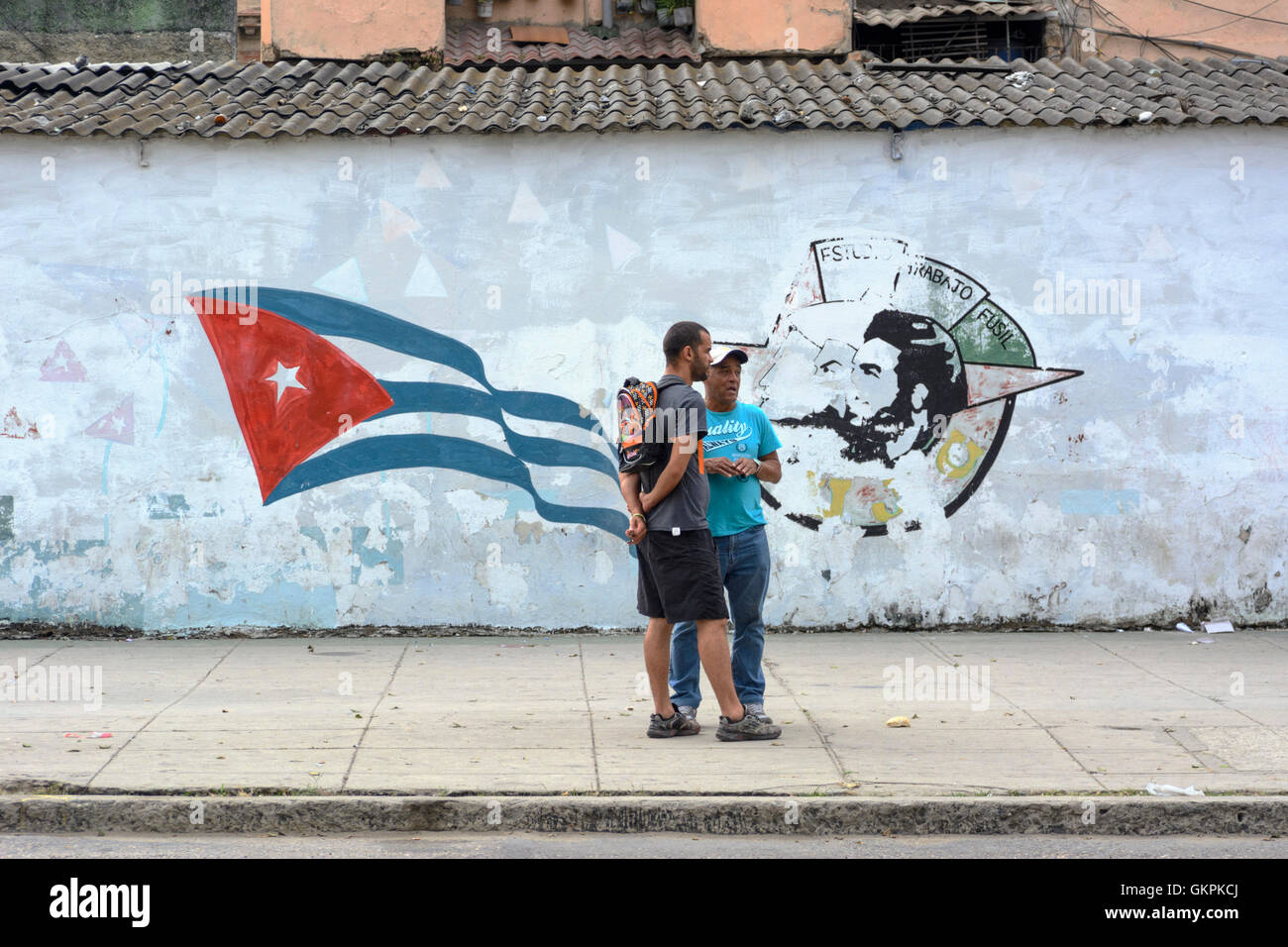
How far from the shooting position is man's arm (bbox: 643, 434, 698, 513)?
6191mm

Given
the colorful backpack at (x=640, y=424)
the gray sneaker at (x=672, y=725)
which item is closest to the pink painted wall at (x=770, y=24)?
the colorful backpack at (x=640, y=424)

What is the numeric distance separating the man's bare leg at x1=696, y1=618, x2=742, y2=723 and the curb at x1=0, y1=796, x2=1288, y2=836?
0.97m

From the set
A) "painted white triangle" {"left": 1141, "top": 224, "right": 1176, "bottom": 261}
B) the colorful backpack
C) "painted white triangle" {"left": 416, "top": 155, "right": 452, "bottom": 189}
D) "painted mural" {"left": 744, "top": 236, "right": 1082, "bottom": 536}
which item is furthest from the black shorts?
"painted white triangle" {"left": 1141, "top": 224, "right": 1176, "bottom": 261}

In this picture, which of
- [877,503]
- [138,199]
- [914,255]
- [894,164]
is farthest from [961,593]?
[138,199]

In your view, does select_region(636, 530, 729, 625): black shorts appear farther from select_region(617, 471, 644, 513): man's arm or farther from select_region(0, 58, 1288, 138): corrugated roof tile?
select_region(0, 58, 1288, 138): corrugated roof tile

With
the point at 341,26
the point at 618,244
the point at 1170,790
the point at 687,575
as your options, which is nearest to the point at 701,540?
the point at 687,575

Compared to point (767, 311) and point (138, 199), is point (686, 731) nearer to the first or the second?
point (767, 311)

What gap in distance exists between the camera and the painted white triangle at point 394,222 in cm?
953

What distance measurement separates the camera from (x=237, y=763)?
6.00 meters

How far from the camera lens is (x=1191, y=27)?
1666cm

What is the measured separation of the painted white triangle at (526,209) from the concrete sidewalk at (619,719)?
3.15 metres

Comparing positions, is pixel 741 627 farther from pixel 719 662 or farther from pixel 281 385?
pixel 281 385

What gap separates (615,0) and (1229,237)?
9.17 m

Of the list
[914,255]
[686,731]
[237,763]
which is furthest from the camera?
[914,255]
